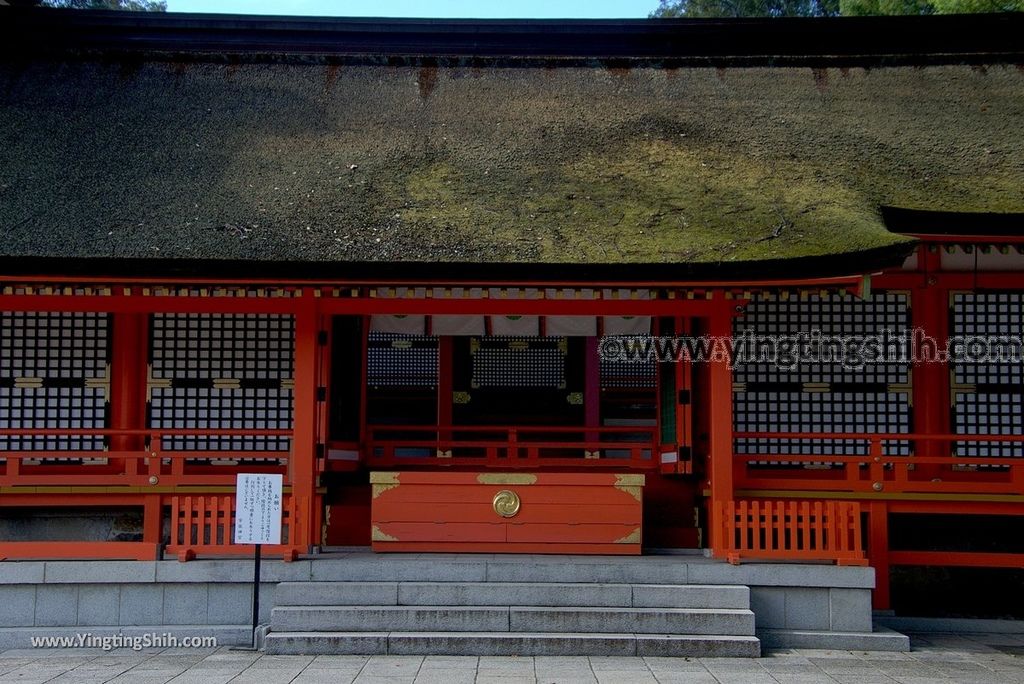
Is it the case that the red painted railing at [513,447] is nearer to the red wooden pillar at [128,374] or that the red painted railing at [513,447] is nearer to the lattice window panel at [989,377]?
the red wooden pillar at [128,374]

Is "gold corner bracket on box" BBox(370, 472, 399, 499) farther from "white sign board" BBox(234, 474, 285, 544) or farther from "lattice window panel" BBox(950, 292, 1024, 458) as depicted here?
"lattice window panel" BBox(950, 292, 1024, 458)

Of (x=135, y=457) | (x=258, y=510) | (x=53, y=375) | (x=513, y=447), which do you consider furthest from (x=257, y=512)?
(x=513, y=447)

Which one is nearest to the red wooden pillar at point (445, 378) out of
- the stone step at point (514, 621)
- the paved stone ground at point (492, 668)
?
the stone step at point (514, 621)

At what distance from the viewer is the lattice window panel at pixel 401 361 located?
1411 cm

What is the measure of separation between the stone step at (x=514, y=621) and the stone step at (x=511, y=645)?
0.15m

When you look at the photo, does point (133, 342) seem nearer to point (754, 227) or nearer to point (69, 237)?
point (69, 237)

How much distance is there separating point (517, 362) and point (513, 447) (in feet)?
6.11

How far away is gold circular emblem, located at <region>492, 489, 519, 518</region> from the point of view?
10617mm

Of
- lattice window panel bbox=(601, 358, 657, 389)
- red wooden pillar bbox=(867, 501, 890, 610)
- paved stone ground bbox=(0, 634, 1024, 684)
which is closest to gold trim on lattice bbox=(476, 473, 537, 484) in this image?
paved stone ground bbox=(0, 634, 1024, 684)

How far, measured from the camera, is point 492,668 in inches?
339

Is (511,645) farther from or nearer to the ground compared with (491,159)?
nearer to the ground

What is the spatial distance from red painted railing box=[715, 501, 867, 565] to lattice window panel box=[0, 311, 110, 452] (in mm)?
7385

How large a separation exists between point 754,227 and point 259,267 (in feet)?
16.4

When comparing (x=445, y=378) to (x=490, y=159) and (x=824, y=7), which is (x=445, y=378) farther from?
(x=824, y=7)
